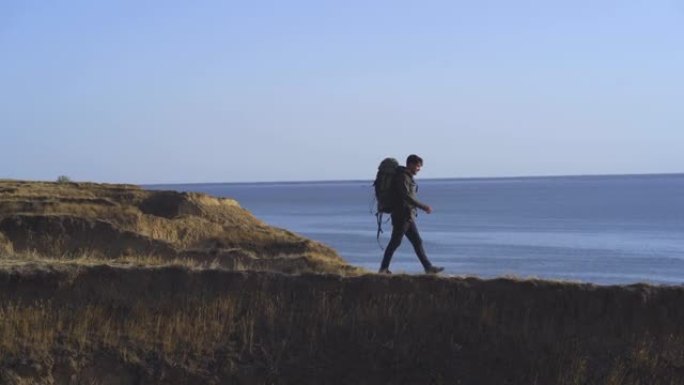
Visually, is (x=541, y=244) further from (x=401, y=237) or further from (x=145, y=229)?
(x=401, y=237)

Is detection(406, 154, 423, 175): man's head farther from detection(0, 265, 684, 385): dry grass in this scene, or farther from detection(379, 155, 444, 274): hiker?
detection(0, 265, 684, 385): dry grass

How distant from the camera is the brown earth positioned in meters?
22.1

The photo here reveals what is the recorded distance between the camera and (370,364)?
11.5m

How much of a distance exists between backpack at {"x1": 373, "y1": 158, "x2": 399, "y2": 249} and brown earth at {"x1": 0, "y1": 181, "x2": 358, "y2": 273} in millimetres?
4822

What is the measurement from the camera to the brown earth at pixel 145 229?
2209cm

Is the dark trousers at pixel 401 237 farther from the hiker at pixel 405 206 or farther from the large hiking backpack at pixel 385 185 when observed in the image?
the large hiking backpack at pixel 385 185

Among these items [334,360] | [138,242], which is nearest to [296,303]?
[334,360]

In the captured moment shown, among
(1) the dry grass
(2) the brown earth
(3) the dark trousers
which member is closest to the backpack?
(3) the dark trousers

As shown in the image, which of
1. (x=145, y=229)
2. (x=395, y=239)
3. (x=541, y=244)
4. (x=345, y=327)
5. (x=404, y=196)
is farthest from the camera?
(x=541, y=244)

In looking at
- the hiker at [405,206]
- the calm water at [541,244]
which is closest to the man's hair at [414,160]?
the hiker at [405,206]

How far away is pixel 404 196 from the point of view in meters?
14.6

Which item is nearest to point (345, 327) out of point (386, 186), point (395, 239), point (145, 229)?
point (395, 239)

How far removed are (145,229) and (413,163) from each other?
522 inches

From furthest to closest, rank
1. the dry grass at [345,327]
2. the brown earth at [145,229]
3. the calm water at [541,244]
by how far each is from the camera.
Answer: the calm water at [541,244], the brown earth at [145,229], the dry grass at [345,327]
